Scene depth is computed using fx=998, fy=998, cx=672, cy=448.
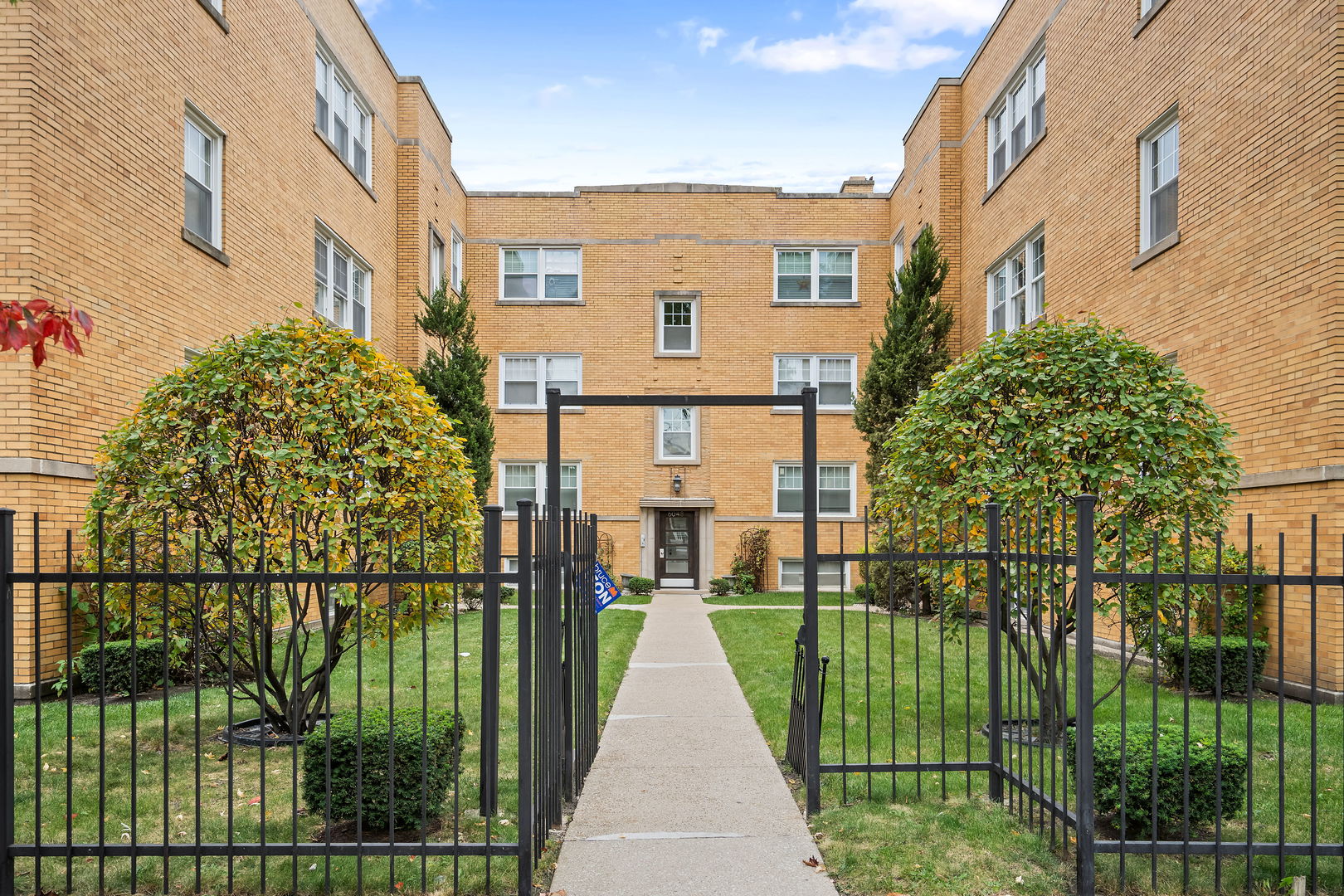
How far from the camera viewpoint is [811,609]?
6.32 metres

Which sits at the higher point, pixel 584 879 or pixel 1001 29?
pixel 1001 29

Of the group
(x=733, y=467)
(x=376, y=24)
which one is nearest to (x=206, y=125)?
(x=376, y=24)

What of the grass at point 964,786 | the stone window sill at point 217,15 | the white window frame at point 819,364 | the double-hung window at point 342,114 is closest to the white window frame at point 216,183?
the stone window sill at point 217,15

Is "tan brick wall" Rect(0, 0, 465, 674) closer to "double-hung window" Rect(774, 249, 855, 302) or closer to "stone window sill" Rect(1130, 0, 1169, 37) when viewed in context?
"double-hung window" Rect(774, 249, 855, 302)

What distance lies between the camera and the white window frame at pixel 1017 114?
16969 millimetres

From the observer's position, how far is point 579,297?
25.2 m

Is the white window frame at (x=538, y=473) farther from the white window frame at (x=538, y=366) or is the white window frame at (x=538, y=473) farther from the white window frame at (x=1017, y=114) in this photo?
the white window frame at (x=1017, y=114)

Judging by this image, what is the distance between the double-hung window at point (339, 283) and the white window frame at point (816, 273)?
10.6 meters

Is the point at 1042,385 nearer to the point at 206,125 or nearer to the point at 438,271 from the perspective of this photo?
the point at 206,125

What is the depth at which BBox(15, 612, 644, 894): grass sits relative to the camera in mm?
4848

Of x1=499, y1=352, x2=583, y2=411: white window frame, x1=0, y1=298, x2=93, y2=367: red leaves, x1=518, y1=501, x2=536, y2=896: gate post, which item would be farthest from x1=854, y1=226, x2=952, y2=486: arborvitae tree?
x1=0, y1=298, x2=93, y2=367: red leaves

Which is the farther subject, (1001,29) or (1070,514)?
(1001,29)

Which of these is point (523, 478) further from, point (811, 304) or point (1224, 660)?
point (1224, 660)

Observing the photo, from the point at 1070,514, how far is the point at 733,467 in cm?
1743
